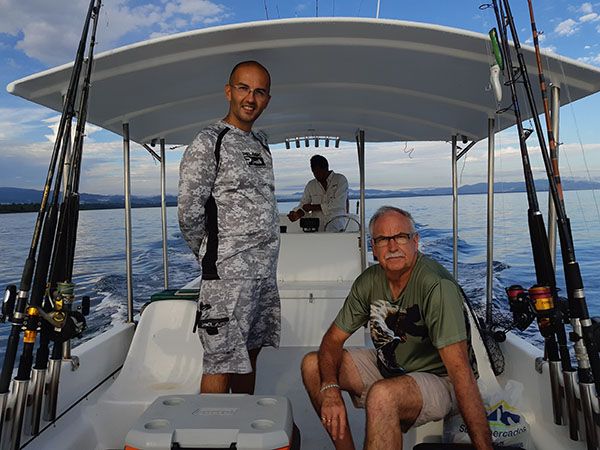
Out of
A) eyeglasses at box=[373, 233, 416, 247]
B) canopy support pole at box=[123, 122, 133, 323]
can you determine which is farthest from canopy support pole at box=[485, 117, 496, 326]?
canopy support pole at box=[123, 122, 133, 323]

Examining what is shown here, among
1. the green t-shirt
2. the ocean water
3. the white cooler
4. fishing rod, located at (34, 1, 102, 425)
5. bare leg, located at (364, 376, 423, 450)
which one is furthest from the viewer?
the ocean water

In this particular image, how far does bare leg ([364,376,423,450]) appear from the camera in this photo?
1.69m

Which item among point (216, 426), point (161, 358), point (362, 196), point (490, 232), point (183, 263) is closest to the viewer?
point (216, 426)

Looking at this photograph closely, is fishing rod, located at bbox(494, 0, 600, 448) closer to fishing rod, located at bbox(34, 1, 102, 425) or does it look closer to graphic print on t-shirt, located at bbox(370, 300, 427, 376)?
graphic print on t-shirt, located at bbox(370, 300, 427, 376)

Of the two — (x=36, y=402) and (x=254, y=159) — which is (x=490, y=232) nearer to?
(x=254, y=159)

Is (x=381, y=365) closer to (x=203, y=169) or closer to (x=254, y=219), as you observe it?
(x=254, y=219)

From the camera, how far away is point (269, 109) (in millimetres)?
3832

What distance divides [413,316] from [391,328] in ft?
0.37

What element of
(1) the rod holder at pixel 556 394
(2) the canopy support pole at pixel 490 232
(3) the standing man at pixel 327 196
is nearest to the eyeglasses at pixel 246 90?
(1) the rod holder at pixel 556 394

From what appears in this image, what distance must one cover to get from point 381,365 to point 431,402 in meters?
0.33

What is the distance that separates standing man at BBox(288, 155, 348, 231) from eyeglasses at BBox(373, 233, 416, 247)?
3.34m

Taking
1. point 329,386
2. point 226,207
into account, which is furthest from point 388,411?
point 226,207

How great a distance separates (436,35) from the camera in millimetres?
2148

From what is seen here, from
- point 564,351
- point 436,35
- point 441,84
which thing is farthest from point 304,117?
point 564,351
